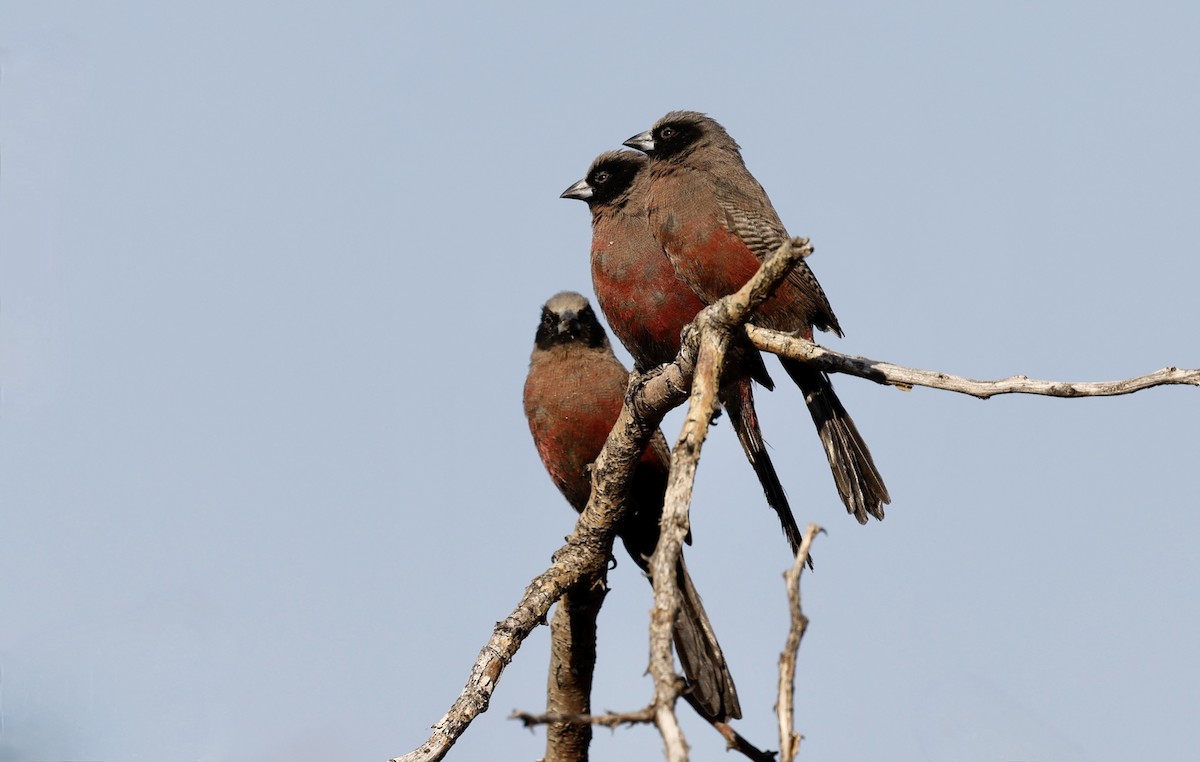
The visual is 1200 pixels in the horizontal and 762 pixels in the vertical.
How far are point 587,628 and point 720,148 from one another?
9.71 ft

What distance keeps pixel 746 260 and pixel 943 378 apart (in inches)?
97.0

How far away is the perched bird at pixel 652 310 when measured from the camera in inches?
246

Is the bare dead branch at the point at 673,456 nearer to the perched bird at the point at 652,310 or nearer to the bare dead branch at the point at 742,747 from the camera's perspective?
the bare dead branch at the point at 742,747

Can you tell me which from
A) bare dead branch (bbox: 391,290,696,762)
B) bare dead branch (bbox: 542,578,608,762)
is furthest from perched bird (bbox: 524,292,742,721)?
bare dead branch (bbox: 391,290,696,762)

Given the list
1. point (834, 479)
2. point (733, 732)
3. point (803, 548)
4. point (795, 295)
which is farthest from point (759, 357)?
point (803, 548)

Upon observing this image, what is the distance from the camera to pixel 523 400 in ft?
23.2

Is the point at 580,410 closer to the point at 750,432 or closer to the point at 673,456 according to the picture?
the point at 750,432

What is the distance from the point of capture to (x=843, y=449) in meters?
5.82

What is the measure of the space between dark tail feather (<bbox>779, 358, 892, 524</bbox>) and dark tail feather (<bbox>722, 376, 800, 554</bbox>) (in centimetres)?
36

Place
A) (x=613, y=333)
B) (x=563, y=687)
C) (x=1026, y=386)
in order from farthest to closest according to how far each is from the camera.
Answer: (x=613, y=333) → (x=563, y=687) → (x=1026, y=386)

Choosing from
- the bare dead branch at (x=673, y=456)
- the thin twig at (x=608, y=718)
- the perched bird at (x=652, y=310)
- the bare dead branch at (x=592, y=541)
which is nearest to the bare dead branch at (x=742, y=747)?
the bare dead branch at (x=673, y=456)

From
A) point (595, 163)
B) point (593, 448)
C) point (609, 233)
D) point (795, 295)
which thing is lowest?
point (593, 448)

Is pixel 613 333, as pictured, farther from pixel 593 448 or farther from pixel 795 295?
pixel 795 295

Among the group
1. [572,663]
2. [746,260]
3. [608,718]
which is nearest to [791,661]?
[608,718]
